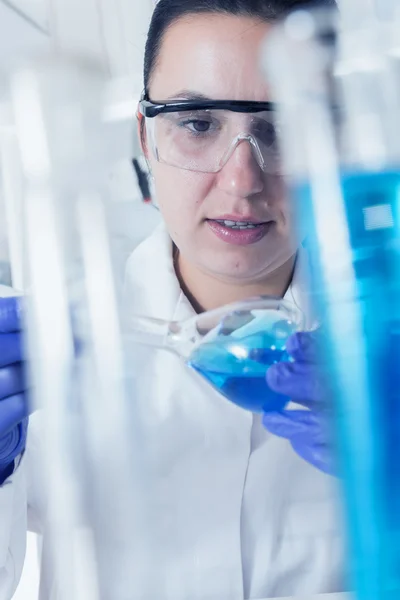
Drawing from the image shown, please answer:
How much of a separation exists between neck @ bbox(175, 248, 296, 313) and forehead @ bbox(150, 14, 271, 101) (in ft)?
0.71

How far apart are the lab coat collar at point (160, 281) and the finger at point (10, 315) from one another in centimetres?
9

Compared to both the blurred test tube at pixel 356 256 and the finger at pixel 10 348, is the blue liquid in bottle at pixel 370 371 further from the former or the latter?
the finger at pixel 10 348

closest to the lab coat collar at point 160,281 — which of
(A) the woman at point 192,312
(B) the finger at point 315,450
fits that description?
(A) the woman at point 192,312

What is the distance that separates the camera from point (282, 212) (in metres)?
0.46

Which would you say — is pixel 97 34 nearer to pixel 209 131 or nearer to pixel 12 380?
pixel 209 131

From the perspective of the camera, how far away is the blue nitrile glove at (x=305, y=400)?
368 millimetres

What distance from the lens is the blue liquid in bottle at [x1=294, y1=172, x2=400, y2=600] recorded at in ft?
0.83

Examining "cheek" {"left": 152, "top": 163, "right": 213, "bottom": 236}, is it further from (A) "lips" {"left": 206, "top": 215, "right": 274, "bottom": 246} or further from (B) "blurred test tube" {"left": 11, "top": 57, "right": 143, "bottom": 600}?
(B) "blurred test tube" {"left": 11, "top": 57, "right": 143, "bottom": 600}

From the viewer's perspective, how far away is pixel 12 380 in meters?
0.47

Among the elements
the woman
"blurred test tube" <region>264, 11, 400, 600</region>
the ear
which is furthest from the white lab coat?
"blurred test tube" <region>264, 11, 400, 600</region>

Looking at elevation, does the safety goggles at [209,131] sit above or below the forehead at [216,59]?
below

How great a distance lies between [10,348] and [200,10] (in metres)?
0.33

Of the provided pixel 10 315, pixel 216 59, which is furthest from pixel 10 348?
pixel 216 59

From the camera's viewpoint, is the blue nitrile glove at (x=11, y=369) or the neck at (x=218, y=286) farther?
the neck at (x=218, y=286)
